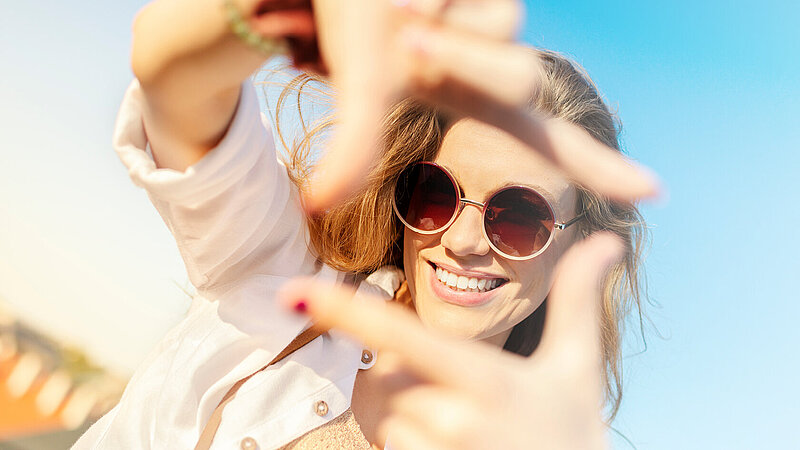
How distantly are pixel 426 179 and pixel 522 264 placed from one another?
0.37 metres

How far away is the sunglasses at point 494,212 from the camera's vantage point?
158 cm

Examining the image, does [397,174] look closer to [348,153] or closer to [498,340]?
[498,340]

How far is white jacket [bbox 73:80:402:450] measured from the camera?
4.07 ft

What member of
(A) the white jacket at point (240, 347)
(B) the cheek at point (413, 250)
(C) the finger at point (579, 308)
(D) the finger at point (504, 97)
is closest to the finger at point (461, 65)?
(D) the finger at point (504, 97)

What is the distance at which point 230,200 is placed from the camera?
116 centimetres

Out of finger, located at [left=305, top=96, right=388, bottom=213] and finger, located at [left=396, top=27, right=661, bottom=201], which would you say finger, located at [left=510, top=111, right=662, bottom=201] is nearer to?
finger, located at [left=396, top=27, right=661, bottom=201]

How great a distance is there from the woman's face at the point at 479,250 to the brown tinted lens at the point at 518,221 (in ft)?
0.09

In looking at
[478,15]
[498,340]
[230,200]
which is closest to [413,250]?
[498,340]

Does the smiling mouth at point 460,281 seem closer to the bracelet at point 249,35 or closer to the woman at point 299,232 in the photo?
the woman at point 299,232

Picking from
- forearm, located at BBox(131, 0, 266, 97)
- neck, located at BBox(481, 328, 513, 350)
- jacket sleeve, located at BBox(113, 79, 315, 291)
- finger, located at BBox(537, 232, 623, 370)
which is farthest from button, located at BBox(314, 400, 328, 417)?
forearm, located at BBox(131, 0, 266, 97)

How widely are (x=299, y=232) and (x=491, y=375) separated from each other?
2.94 ft

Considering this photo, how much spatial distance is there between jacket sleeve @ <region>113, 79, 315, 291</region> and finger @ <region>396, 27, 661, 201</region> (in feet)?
1.57

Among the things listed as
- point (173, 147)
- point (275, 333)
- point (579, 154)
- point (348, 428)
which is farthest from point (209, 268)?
point (579, 154)

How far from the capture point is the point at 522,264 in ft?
5.49
